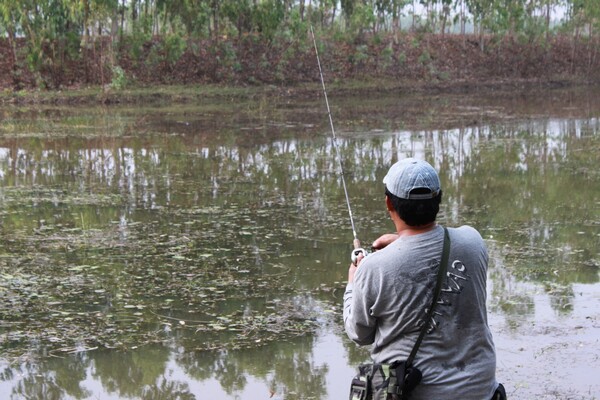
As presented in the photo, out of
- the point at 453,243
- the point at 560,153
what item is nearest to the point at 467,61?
the point at 560,153

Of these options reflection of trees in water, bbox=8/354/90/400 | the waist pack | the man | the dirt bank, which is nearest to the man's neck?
the man

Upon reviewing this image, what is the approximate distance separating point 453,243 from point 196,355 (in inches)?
142

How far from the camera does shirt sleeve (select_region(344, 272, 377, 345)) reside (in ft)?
8.93

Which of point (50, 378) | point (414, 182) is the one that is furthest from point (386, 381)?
point (50, 378)

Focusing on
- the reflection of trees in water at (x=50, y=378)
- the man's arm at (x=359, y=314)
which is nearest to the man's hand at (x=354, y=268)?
the man's arm at (x=359, y=314)

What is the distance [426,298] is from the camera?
8.75 feet

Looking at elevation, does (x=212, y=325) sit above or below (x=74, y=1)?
below

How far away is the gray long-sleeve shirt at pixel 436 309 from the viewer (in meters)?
2.66

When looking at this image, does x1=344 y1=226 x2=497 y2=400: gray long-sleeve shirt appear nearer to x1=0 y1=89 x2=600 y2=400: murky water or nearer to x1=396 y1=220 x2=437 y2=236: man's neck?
x1=396 y1=220 x2=437 y2=236: man's neck

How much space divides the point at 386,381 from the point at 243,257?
5848mm

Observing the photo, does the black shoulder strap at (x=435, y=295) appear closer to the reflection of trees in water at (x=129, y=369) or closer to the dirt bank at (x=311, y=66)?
the reflection of trees in water at (x=129, y=369)

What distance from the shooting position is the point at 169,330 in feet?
21.1

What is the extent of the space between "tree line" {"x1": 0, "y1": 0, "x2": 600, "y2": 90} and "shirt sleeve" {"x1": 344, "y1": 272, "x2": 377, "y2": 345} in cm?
2730

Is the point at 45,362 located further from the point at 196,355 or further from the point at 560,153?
the point at 560,153
